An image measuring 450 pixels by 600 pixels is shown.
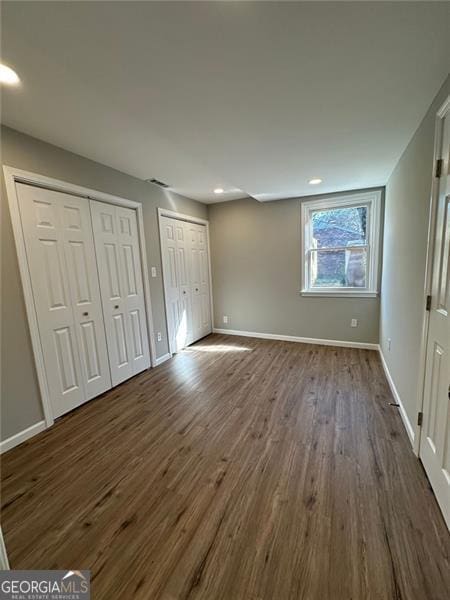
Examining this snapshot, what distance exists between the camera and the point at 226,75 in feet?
4.23

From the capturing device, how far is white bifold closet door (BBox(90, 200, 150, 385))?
8.76 feet

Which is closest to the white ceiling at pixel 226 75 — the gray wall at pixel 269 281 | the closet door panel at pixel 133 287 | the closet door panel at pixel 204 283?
the closet door panel at pixel 133 287

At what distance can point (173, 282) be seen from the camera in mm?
3775

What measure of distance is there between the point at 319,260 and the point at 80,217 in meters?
3.31

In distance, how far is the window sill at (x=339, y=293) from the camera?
361 centimetres

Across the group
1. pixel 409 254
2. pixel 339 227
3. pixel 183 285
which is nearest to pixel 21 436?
pixel 183 285

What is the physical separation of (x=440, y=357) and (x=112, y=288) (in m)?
2.88

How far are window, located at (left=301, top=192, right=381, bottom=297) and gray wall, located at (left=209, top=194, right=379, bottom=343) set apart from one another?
0.50 ft

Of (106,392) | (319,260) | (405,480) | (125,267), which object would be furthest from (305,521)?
(319,260)

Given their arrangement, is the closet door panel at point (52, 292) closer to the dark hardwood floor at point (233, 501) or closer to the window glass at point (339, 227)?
the dark hardwood floor at point (233, 501)

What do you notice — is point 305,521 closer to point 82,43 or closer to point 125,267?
point 82,43

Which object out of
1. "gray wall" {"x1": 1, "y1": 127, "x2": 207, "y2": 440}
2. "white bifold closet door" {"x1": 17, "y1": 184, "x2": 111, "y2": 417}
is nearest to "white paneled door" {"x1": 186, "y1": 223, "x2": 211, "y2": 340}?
"white bifold closet door" {"x1": 17, "y1": 184, "x2": 111, "y2": 417}

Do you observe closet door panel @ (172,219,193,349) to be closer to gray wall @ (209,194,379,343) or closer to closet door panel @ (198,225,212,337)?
closet door panel @ (198,225,212,337)

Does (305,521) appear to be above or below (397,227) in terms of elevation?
below
